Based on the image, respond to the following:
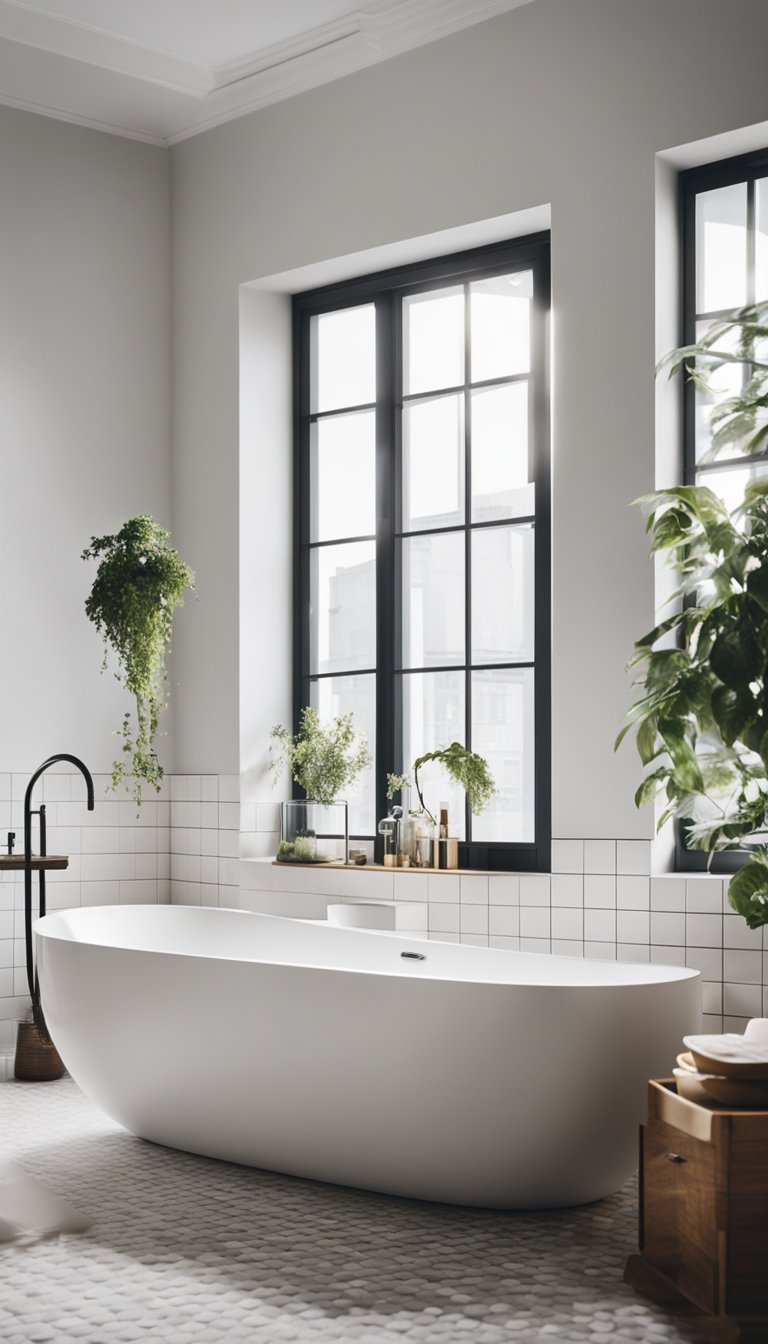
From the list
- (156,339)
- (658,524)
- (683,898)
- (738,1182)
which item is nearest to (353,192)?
(156,339)

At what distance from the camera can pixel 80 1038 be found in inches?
150

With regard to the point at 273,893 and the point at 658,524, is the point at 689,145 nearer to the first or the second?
the point at 658,524

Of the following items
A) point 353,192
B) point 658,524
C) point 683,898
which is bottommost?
point 683,898

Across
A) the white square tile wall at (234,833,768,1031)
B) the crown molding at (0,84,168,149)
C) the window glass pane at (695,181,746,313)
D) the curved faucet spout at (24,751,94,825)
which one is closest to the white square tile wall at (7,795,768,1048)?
the white square tile wall at (234,833,768,1031)

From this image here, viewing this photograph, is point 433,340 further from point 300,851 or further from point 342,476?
point 300,851

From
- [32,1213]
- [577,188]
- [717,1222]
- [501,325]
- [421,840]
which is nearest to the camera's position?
[717,1222]

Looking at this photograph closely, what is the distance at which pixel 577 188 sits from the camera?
172 inches

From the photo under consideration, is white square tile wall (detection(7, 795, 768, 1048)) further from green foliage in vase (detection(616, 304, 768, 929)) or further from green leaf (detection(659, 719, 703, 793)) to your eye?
green leaf (detection(659, 719, 703, 793))

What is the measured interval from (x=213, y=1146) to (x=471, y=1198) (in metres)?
0.79

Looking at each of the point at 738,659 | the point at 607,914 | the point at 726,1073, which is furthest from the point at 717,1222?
the point at 607,914

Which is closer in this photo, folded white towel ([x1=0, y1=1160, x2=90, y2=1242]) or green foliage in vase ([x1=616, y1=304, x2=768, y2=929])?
green foliage in vase ([x1=616, y1=304, x2=768, y2=929])

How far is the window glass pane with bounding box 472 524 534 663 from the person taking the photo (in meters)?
4.78

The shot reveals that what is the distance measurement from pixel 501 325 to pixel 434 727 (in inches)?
57.3

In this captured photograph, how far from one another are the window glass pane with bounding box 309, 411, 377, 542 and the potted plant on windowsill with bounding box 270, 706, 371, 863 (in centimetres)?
78
